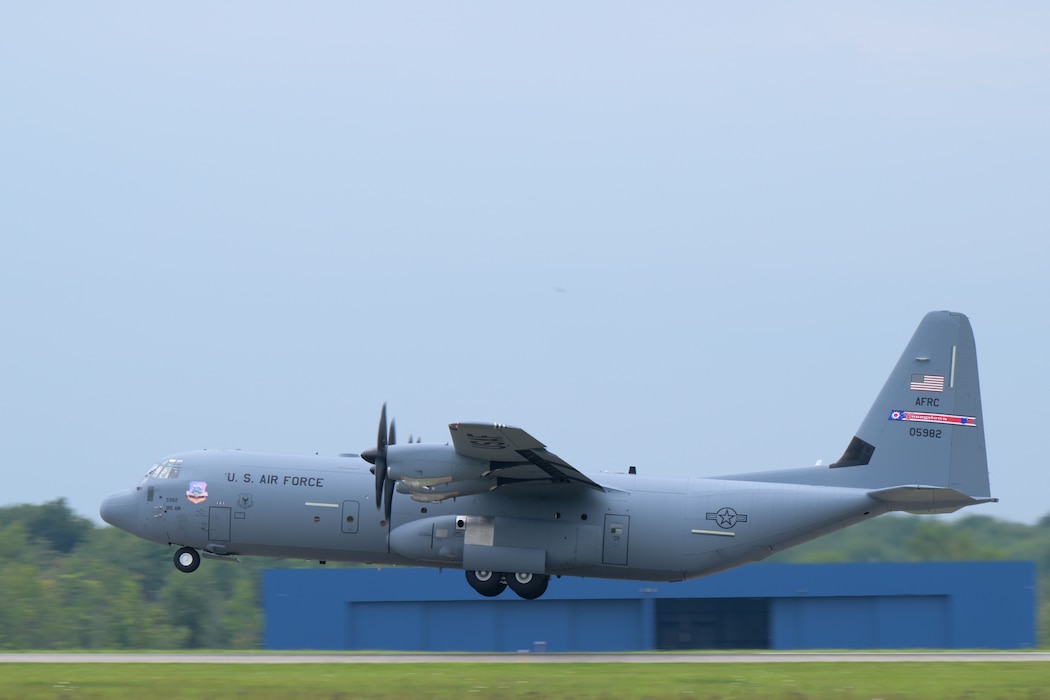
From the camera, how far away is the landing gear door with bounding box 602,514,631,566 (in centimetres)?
2342

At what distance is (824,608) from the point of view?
35.8 metres

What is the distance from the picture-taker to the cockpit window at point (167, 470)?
24781 mm

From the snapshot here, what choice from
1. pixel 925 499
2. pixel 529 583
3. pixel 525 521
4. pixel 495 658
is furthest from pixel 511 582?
pixel 925 499

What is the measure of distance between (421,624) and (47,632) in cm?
1348

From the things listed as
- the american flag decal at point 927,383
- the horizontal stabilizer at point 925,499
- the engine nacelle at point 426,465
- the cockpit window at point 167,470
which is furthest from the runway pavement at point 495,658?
the american flag decal at point 927,383

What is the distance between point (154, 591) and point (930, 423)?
32174 millimetres

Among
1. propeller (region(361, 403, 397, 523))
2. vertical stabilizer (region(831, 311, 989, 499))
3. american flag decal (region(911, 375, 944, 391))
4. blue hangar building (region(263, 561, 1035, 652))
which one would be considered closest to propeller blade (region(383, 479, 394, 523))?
propeller (region(361, 403, 397, 523))

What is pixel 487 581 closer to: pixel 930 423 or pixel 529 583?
pixel 529 583

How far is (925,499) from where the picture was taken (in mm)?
22859

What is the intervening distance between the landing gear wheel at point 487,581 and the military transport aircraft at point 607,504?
0.03 m
